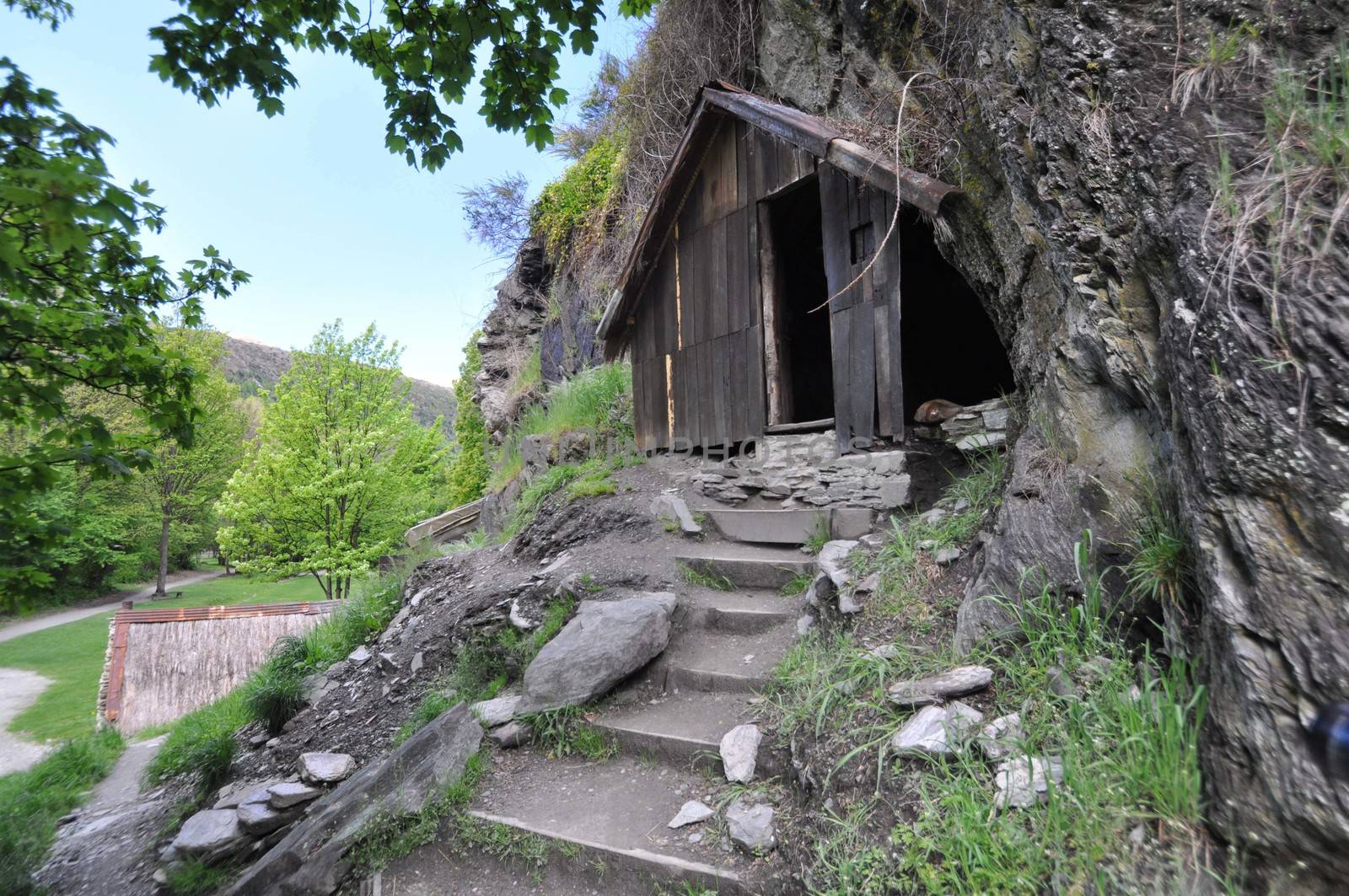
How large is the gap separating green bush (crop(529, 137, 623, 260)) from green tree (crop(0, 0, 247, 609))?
9581mm

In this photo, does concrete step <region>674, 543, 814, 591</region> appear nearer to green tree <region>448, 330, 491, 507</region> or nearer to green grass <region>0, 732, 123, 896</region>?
green grass <region>0, 732, 123, 896</region>

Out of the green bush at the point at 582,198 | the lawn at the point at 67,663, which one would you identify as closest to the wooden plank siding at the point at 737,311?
the green bush at the point at 582,198

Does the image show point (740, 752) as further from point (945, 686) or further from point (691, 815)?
point (945, 686)

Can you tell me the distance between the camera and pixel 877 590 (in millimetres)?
3975

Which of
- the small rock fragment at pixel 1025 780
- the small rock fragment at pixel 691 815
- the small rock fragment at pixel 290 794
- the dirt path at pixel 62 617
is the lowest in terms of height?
the dirt path at pixel 62 617

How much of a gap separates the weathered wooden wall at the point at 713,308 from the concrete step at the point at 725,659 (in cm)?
294

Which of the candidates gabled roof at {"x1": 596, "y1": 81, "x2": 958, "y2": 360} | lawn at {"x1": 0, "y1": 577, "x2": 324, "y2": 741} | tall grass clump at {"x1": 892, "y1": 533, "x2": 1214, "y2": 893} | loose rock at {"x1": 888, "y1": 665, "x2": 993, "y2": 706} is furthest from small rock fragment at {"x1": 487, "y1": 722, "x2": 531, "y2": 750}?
lawn at {"x1": 0, "y1": 577, "x2": 324, "y2": 741}

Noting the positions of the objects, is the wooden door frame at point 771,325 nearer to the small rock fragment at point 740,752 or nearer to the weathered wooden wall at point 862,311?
the weathered wooden wall at point 862,311

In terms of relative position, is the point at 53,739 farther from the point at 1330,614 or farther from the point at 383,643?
the point at 1330,614

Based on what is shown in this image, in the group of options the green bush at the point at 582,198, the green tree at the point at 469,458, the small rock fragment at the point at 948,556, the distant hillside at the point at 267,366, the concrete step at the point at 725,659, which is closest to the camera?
→ the small rock fragment at the point at 948,556

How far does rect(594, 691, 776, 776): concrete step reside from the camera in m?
3.74

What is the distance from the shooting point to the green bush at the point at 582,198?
42.1 ft

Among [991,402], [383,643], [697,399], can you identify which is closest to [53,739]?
[383,643]

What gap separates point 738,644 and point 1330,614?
345 centimetres
